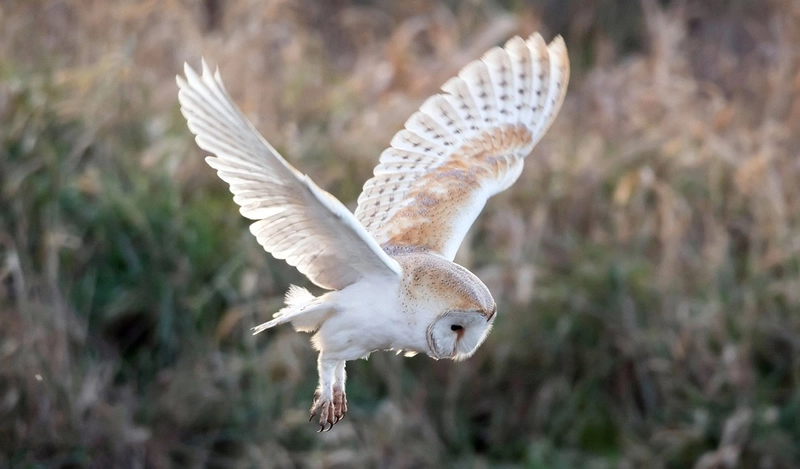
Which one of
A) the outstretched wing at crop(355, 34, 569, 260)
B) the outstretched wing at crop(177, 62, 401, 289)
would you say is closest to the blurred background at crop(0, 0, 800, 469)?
the outstretched wing at crop(355, 34, 569, 260)

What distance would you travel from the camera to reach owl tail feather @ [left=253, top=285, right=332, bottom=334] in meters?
2.84

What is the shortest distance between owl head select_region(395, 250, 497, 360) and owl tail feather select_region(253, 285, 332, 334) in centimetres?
24

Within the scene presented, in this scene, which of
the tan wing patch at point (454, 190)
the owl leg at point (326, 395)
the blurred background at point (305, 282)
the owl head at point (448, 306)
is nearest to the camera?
the owl head at point (448, 306)

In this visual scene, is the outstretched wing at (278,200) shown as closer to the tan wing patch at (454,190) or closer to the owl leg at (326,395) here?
the owl leg at (326,395)

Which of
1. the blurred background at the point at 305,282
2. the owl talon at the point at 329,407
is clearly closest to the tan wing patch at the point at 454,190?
the owl talon at the point at 329,407

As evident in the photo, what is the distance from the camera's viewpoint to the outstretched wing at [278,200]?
97.3 inches

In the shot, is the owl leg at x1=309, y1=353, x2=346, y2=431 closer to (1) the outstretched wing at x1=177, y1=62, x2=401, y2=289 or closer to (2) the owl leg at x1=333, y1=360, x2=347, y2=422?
(2) the owl leg at x1=333, y1=360, x2=347, y2=422

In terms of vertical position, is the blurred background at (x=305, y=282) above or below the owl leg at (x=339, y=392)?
above

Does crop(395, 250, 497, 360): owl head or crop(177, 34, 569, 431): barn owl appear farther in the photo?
crop(395, 250, 497, 360): owl head

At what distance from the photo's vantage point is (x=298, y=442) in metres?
5.05

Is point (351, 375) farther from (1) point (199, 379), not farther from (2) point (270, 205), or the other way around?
(2) point (270, 205)

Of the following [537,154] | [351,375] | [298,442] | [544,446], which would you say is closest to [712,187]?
[537,154]

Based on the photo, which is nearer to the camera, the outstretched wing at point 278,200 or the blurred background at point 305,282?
the outstretched wing at point 278,200

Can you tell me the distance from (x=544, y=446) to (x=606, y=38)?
4098mm
